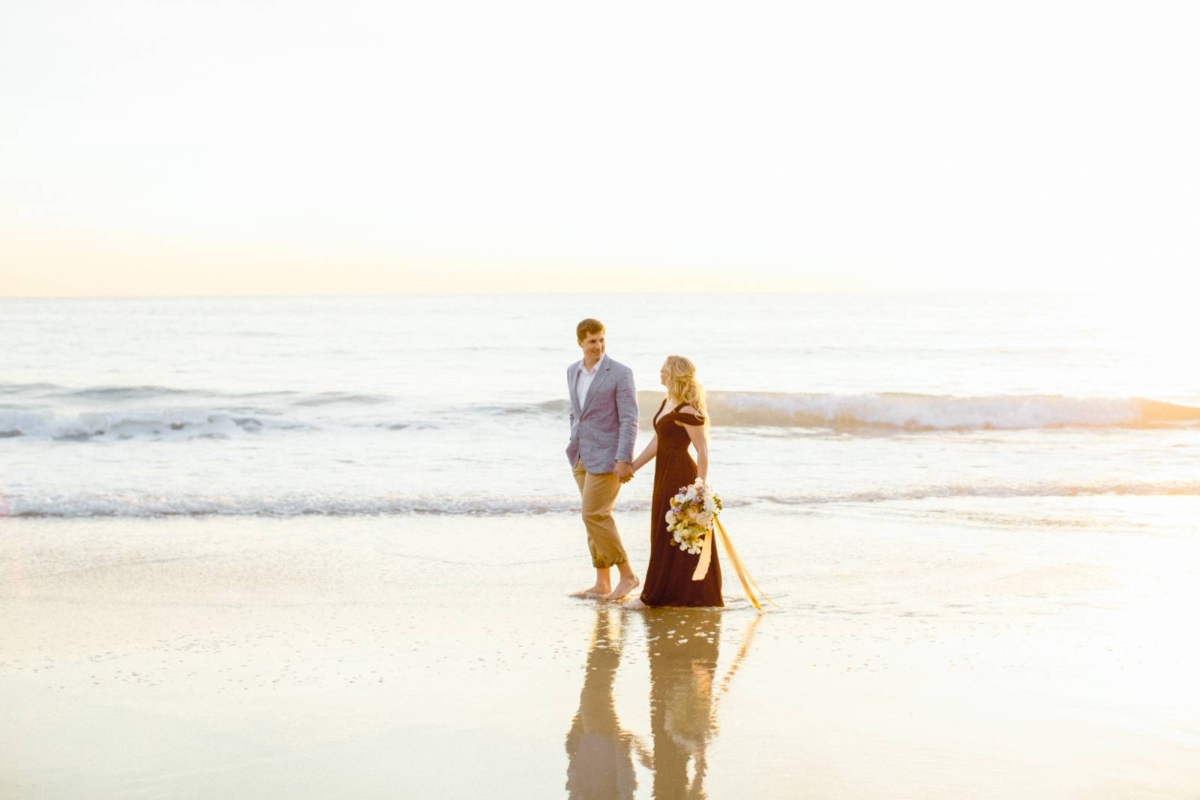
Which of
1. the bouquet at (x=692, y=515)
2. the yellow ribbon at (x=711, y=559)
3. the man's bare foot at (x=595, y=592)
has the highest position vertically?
the bouquet at (x=692, y=515)

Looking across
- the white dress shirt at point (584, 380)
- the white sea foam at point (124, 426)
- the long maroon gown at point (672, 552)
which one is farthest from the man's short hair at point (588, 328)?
the white sea foam at point (124, 426)

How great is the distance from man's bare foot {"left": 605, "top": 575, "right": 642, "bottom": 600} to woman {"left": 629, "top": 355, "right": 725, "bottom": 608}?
0.13m

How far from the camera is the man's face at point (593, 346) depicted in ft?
22.7

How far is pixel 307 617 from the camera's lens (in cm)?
686

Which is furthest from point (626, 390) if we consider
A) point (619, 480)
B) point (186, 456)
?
point (186, 456)

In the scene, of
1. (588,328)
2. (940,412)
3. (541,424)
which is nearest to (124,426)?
(541,424)

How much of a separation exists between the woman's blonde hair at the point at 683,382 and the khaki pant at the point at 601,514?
0.69 meters

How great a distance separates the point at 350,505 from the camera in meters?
11.0

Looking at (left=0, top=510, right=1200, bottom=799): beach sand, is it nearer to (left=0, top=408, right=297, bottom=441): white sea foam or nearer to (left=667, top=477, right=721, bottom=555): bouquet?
(left=667, top=477, right=721, bottom=555): bouquet

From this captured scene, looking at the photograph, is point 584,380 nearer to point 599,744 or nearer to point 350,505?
point 599,744

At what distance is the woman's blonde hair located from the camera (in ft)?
22.9

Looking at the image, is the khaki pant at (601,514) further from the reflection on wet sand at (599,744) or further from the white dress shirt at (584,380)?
the reflection on wet sand at (599,744)

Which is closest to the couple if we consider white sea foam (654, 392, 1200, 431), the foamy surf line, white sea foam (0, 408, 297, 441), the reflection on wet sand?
the reflection on wet sand

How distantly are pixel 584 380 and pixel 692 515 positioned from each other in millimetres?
1130
